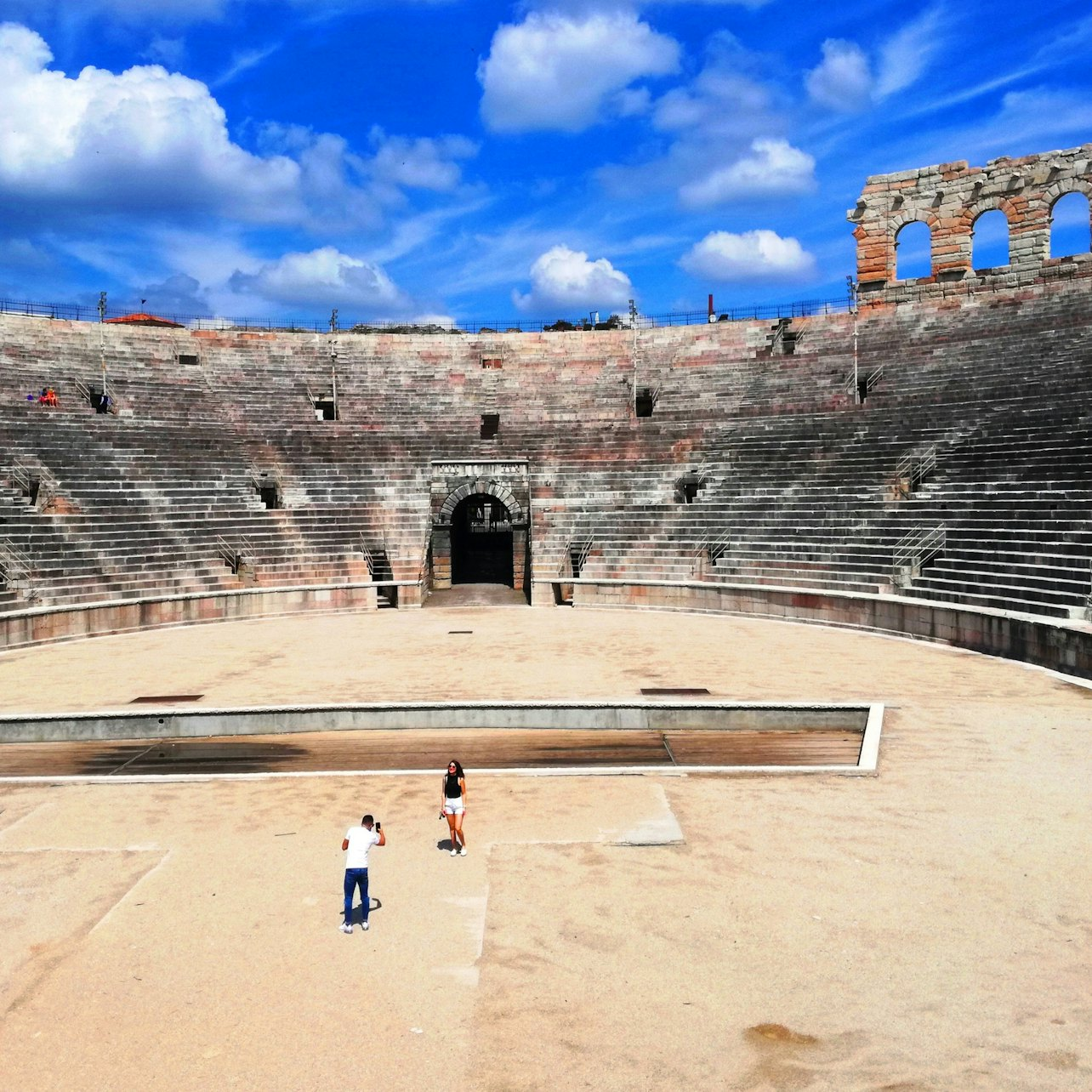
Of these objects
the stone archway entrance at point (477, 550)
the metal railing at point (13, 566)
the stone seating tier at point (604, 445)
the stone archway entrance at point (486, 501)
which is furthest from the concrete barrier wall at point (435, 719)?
the stone archway entrance at point (477, 550)

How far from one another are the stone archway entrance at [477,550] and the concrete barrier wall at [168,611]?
5.75 m

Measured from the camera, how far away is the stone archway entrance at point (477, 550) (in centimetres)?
3144

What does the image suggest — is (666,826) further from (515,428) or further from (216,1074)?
(515,428)

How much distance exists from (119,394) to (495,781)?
26.6 m

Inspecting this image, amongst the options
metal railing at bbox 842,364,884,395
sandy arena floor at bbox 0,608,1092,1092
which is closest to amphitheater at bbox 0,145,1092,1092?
sandy arena floor at bbox 0,608,1092,1092

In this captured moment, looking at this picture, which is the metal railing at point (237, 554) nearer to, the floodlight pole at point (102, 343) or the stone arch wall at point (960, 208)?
the floodlight pole at point (102, 343)

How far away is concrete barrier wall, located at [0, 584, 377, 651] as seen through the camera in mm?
19609

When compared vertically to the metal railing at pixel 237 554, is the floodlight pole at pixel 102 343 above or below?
above

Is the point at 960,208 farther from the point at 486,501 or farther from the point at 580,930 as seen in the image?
the point at 580,930

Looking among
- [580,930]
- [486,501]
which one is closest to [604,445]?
[486,501]

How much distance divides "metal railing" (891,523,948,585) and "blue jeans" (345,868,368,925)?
17232 mm

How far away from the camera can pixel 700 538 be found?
1054 inches

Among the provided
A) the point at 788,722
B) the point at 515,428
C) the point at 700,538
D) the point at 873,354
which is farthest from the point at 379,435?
the point at 788,722

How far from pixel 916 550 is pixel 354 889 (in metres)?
18.2
